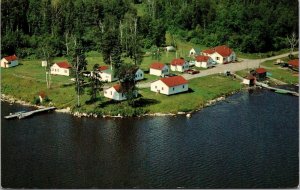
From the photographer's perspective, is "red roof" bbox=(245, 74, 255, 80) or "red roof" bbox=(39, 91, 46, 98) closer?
"red roof" bbox=(39, 91, 46, 98)

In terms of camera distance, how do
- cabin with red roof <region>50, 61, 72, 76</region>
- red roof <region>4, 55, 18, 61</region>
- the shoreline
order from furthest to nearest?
red roof <region>4, 55, 18, 61</region>
cabin with red roof <region>50, 61, 72, 76</region>
the shoreline

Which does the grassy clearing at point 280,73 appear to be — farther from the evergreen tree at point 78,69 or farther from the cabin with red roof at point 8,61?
the cabin with red roof at point 8,61

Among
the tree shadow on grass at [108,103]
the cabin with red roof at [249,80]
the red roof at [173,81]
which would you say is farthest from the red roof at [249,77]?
the tree shadow on grass at [108,103]

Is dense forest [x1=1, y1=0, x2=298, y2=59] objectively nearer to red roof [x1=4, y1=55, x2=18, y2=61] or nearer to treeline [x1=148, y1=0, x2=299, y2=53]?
treeline [x1=148, y1=0, x2=299, y2=53]

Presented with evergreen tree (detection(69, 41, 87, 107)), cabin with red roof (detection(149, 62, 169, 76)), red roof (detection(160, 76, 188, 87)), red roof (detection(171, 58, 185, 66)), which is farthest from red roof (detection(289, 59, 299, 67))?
evergreen tree (detection(69, 41, 87, 107))

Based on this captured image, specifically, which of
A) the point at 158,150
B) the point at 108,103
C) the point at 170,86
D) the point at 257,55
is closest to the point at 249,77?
the point at 170,86

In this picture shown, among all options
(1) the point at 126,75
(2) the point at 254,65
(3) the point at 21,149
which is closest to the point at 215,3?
(2) the point at 254,65

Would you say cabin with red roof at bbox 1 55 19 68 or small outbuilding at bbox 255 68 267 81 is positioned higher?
cabin with red roof at bbox 1 55 19 68
